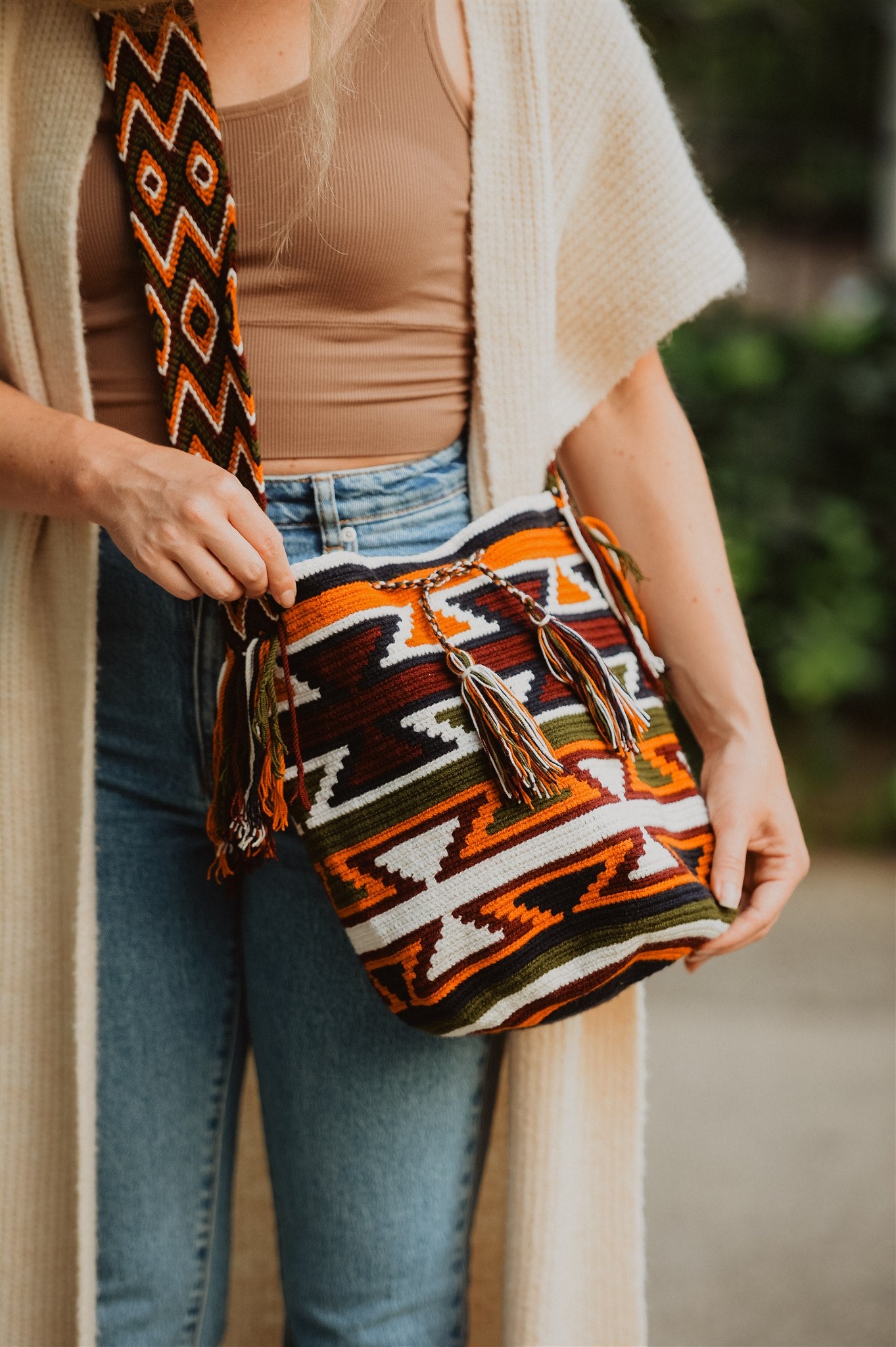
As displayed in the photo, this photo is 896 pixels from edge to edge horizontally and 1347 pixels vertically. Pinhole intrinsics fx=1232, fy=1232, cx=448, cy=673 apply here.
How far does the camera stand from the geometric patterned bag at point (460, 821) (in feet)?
3.12

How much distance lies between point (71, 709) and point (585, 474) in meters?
0.55

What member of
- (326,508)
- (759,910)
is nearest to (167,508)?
(326,508)

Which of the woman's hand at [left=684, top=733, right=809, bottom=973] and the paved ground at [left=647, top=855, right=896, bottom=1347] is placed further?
the paved ground at [left=647, top=855, right=896, bottom=1347]

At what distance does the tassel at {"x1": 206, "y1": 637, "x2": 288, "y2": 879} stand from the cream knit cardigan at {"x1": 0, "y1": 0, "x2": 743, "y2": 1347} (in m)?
0.17

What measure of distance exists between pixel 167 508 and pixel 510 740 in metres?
0.31

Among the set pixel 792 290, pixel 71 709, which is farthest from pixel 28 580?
pixel 792 290

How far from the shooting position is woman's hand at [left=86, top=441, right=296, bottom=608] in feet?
3.03

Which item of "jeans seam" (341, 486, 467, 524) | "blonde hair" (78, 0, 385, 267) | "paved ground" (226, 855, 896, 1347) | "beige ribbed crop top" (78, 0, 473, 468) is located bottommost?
"paved ground" (226, 855, 896, 1347)

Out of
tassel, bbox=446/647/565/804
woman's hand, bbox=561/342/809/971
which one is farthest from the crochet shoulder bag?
woman's hand, bbox=561/342/809/971

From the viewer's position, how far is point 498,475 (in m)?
1.14

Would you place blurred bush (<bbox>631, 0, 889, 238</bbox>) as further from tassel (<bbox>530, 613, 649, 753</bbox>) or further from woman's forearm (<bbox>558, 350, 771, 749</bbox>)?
tassel (<bbox>530, 613, 649, 753</bbox>)

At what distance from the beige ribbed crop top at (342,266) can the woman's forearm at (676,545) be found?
0.21m

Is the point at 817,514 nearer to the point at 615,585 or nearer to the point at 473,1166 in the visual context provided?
the point at 615,585

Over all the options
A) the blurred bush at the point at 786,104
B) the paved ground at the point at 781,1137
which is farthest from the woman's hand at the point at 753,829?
the blurred bush at the point at 786,104
